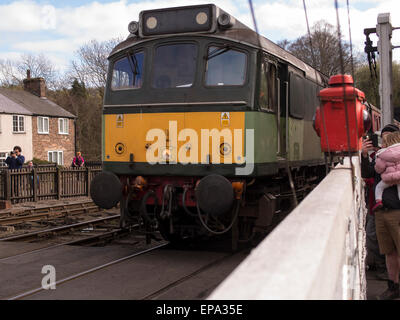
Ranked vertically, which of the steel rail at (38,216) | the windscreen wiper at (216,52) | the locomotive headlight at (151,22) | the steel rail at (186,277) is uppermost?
the locomotive headlight at (151,22)

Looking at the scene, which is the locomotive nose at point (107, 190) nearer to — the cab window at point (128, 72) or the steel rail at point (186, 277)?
the cab window at point (128, 72)

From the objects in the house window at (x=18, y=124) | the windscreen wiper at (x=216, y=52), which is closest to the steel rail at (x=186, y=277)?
the windscreen wiper at (x=216, y=52)

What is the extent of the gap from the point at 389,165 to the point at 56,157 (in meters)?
38.3

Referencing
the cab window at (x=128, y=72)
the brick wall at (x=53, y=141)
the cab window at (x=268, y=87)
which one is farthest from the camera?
the brick wall at (x=53, y=141)

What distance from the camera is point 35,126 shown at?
3862 cm

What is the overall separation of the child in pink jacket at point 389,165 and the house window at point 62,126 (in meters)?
38.4

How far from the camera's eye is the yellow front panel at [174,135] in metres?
7.00

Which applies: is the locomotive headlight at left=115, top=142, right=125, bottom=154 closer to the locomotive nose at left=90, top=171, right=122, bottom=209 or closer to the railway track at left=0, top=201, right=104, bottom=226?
the locomotive nose at left=90, top=171, right=122, bottom=209

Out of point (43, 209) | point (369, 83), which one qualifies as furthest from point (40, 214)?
point (369, 83)

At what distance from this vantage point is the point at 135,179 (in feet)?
25.3

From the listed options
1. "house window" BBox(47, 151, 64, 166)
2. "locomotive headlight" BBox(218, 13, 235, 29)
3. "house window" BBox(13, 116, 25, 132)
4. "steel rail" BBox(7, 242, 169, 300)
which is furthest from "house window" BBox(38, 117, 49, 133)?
"locomotive headlight" BBox(218, 13, 235, 29)

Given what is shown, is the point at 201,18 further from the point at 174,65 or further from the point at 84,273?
the point at 84,273

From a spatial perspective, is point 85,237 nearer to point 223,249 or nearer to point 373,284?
point 223,249

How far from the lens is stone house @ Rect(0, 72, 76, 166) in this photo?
117 ft
